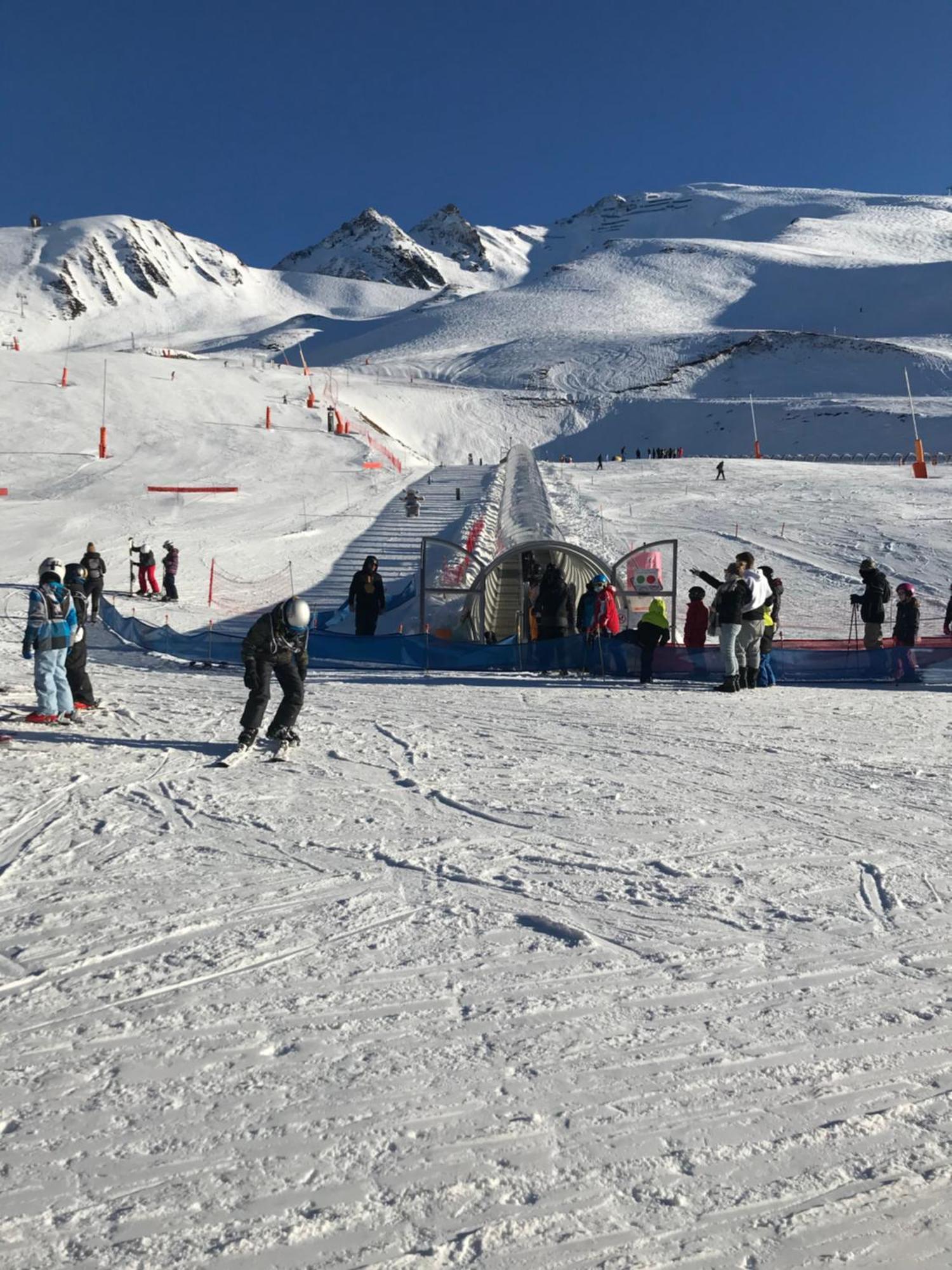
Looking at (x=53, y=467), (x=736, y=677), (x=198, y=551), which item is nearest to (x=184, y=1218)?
(x=736, y=677)

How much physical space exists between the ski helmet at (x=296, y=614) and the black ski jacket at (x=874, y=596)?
8538mm

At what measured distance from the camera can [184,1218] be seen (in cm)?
301

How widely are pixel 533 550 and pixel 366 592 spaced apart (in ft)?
8.56

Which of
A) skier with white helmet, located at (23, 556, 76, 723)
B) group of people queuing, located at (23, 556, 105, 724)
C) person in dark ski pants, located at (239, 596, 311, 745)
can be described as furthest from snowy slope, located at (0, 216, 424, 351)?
person in dark ski pants, located at (239, 596, 311, 745)

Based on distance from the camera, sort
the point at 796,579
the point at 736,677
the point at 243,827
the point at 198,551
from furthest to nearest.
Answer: the point at 198,551 < the point at 796,579 < the point at 736,677 < the point at 243,827

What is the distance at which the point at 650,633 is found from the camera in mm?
12719

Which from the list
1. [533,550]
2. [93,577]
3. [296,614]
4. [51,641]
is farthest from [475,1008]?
[93,577]

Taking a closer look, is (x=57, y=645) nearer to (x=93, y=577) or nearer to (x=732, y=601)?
(x=93, y=577)

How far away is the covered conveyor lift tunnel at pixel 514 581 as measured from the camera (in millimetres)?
14781

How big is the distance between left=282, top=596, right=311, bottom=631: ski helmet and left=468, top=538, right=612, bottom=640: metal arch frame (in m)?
6.51

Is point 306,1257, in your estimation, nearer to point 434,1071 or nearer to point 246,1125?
point 246,1125

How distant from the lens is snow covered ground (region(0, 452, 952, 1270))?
3031mm

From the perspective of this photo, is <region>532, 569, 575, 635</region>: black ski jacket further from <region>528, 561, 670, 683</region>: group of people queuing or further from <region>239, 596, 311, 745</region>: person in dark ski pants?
<region>239, 596, 311, 745</region>: person in dark ski pants

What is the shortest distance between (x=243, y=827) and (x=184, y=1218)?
3.77 meters
